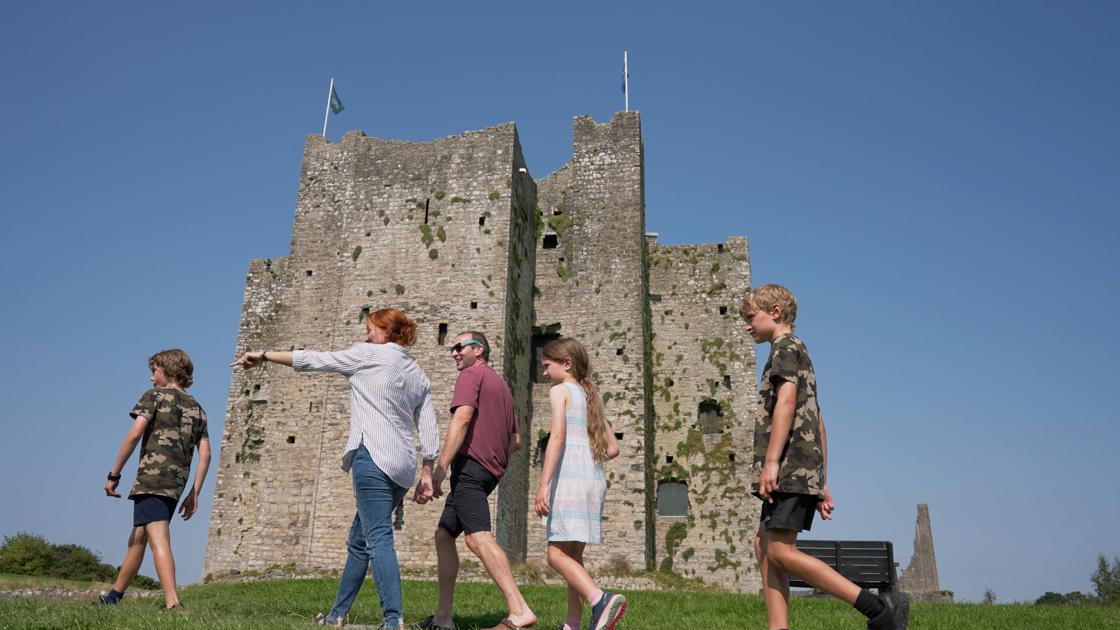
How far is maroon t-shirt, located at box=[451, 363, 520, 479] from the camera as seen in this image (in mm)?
6867

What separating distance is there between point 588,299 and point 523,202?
10.5 feet

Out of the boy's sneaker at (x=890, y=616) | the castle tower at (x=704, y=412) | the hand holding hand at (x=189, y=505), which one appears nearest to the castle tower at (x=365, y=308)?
the castle tower at (x=704, y=412)

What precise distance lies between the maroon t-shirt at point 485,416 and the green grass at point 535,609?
1.70 meters

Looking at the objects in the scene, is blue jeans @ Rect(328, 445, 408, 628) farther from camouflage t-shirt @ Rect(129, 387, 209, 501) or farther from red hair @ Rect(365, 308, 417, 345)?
camouflage t-shirt @ Rect(129, 387, 209, 501)

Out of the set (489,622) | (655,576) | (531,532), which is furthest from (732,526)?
(489,622)

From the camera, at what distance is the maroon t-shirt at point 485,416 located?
6867 mm

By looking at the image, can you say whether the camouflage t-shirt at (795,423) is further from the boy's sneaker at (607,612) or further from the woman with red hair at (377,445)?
the woman with red hair at (377,445)

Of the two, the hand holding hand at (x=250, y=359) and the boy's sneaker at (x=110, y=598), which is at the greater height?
the hand holding hand at (x=250, y=359)

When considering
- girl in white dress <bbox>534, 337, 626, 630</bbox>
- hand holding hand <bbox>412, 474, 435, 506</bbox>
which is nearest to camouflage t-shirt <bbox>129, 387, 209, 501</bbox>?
hand holding hand <bbox>412, 474, 435, 506</bbox>

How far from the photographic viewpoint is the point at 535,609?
9844 millimetres

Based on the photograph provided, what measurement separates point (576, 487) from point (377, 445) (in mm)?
1539

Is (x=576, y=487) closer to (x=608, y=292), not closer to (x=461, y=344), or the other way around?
(x=461, y=344)

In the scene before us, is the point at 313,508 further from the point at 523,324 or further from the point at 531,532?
the point at 523,324

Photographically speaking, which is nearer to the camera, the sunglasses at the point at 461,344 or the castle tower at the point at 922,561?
the sunglasses at the point at 461,344
